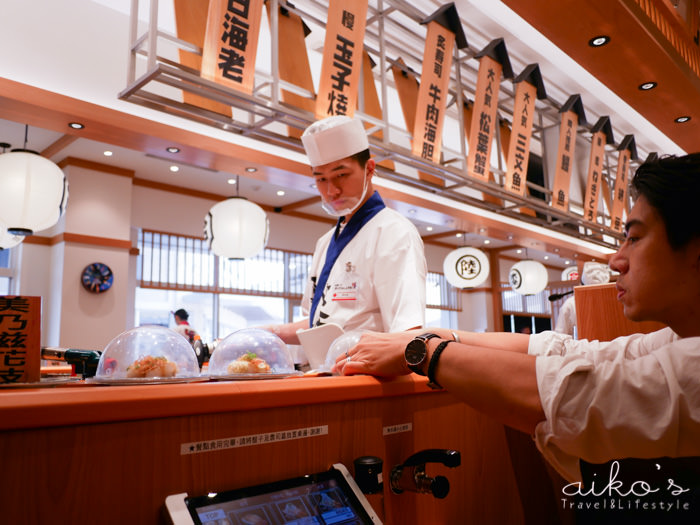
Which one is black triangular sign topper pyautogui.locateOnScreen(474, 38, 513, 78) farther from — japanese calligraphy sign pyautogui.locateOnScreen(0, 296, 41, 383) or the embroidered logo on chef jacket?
japanese calligraphy sign pyautogui.locateOnScreen(0, 296, 41, 383)

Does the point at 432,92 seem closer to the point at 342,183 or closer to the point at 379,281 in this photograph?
the point at 342,183

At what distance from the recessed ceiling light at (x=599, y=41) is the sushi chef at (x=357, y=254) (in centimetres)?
207

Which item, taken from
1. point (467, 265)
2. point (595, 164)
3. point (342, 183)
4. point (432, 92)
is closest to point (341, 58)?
point (432, 92)

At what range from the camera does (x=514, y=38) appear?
555 cm

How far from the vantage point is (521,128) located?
19.1 feet

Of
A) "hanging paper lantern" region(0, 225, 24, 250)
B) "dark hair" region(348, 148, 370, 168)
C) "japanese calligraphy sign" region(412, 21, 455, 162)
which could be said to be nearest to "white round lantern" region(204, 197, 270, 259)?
"hanging paper lantern" region(0, 225, 24, 250)

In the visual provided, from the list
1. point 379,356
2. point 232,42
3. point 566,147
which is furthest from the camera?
point 566,147

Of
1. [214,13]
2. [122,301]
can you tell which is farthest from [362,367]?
[122,301]

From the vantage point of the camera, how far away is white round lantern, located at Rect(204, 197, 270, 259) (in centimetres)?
575

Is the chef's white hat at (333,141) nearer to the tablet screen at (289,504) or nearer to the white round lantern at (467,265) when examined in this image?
the tablet screen at (289,504)

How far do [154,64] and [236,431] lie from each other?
2547mm

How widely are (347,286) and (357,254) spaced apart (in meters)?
0.13

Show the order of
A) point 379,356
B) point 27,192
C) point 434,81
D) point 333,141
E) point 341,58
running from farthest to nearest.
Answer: point 434,81
point 27,192
point 341,58
point 333,141
point 379,356

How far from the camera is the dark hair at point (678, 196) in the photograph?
3.81 feet
